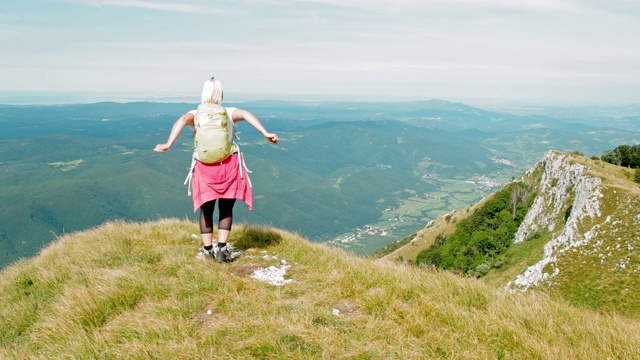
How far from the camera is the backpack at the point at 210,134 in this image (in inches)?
290

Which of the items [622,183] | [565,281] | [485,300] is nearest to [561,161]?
[622,183]

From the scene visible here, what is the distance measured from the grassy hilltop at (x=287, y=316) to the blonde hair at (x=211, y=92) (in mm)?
3208

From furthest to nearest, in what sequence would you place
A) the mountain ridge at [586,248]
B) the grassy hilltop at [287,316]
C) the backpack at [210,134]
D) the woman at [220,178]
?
the mountain ridge at [586,248] → the woman at [220,178] → the backpack at [210,134] → the grassy hilltop at [287,316]

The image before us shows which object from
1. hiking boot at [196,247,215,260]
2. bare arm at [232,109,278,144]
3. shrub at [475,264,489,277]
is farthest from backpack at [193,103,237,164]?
shrub at [475,264,489,277]

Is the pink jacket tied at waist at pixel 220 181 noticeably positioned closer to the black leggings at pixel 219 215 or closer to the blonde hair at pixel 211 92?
the black leggings at pixel 219 215

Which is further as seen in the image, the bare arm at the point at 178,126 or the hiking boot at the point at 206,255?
the hiking boot at the point at 206,255

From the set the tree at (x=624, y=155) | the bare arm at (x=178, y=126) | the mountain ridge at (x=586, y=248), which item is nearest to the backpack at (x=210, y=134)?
the bare arm at (x=178, y=126)

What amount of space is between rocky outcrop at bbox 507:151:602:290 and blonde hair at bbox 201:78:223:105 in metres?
31.5

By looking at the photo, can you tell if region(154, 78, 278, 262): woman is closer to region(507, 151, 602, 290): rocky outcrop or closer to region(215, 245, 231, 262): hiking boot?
region(215, 245, 231, 262): hiking boot

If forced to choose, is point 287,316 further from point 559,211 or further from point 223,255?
point 559,211

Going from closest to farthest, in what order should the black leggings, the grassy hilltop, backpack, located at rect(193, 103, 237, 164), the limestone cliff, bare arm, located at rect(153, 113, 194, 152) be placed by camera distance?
the grassy hilltop
bare arm, located at rect(153, 113, 194, 152)
backpack, located at rect(193, 103, 237, 164)
the black leggings
the limestone cliff

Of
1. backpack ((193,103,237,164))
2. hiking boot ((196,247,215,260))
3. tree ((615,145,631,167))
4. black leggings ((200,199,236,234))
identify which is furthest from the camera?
tree ((615,145,631,167))

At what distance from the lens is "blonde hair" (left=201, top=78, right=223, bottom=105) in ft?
24.9

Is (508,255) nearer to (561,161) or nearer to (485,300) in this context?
(561,161)
